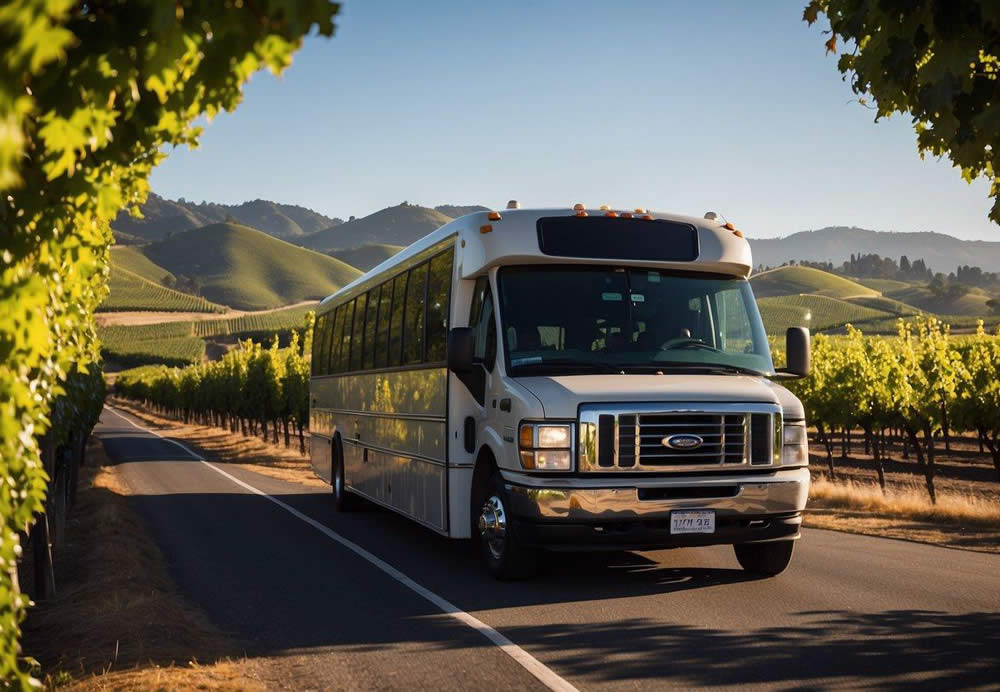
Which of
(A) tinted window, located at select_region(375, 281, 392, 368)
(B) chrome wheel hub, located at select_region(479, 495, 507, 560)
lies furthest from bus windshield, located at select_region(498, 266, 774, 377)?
(A) tinted window, located at select_region(375, 281, 392, 368)

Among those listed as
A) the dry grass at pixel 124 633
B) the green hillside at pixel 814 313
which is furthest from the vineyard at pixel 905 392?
the green hillside at pixel 814 313

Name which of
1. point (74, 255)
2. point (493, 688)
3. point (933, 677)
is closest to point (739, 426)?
point (933, 677)

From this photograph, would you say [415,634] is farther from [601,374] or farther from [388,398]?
[388,398]

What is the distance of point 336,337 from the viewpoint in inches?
682

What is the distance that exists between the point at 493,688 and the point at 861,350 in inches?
1237

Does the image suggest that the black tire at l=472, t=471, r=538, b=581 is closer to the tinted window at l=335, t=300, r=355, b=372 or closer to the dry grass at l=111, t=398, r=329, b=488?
the tinted window at l=335, t=300, r=355, b=372

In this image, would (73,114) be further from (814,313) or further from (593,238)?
(814,313)

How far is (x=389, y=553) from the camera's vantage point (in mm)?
11805

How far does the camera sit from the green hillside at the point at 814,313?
506ft

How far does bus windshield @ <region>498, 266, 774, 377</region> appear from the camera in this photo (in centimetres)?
928

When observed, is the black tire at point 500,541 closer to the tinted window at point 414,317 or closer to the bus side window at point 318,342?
the tinted window at point 414,317

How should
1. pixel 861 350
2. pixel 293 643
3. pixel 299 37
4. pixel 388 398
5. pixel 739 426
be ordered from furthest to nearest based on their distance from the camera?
pixel 861 350, pixel 388 398, pixel 739 426, pixel 293 643, pixel 299 37

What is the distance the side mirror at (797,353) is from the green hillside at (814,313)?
139 m

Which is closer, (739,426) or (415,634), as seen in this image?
(415,634)
